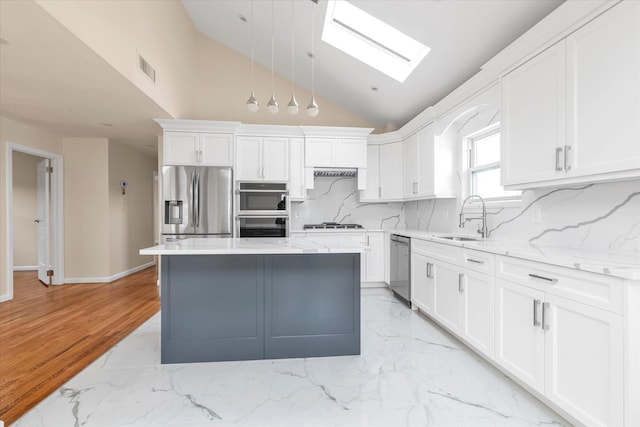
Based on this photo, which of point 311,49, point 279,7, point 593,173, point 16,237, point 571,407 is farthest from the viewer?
point 16,237

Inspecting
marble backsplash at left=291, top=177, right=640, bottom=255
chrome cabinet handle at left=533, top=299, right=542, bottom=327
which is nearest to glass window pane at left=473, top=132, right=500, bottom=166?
marble backsplash at left=291, top=177, right=640, bottom=255

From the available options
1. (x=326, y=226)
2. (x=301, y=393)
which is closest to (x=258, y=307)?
(x=301, y=393)

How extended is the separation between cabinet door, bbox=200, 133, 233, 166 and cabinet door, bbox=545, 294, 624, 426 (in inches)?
148

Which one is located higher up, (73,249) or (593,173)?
(593,173)

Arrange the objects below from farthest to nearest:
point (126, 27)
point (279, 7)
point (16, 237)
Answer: point (16, 237) < point (279, 7) < point (126, 27)

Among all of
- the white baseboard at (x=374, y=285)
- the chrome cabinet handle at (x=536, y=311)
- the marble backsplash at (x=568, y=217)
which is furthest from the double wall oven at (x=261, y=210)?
the chrome cabinet handle at (x=536, y=311)

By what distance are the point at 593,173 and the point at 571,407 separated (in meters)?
1.23

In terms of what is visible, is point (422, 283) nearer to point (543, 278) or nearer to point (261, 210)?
point (543, 278)

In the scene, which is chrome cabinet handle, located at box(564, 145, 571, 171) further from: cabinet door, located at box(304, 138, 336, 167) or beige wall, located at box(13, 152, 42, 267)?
beige wall, located at box(13, 152, 42, 267)

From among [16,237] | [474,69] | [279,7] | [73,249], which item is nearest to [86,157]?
[73,249]

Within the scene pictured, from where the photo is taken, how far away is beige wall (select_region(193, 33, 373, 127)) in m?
4.95

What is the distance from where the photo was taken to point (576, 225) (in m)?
2.00

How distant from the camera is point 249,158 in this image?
13.9 ft

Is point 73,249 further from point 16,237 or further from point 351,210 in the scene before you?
point 351,210
